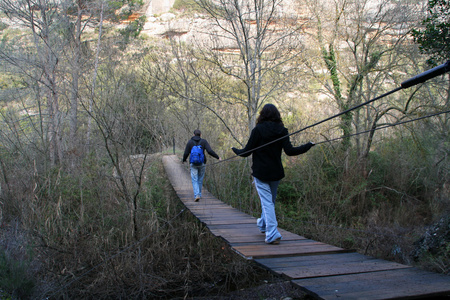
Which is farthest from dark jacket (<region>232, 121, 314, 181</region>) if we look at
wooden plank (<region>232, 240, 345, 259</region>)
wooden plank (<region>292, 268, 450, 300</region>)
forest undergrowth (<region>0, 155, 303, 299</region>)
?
forest undergrowth (<region>0, 155, 303, 299</region>)

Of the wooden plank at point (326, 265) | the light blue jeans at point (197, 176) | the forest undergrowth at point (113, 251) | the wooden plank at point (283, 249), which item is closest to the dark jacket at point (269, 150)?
the wooden plank at point (283, 249)

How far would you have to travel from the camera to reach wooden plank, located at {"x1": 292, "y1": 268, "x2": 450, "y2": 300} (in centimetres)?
194

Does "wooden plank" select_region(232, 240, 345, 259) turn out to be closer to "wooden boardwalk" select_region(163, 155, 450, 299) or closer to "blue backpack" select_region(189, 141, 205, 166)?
"wooden boardwalk" select_region(163, 155, 450, 299)

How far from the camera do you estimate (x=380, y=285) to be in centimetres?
210

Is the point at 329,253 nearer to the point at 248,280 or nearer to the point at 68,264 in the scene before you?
the point at 248,280

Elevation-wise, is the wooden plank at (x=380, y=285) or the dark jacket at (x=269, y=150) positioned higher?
the dark jacket at (x=269, y=150)

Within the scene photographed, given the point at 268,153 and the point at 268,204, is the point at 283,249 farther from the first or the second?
the point at 268,153

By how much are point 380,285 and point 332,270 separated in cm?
40

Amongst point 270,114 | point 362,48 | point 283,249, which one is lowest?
point 283,249

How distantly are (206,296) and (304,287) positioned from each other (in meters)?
3.82

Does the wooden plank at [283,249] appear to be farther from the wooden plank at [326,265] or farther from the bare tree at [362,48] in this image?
the bare tree at [362,48]

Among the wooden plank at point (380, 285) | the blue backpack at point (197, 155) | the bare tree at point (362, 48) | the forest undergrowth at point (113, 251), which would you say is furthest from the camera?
the bare tree at point (362, 48)

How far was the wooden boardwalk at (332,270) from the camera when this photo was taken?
1988mm

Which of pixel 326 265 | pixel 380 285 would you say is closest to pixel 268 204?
pixel 326 265
